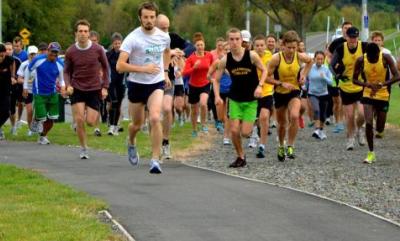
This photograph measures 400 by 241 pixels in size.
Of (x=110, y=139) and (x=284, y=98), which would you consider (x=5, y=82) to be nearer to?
(x=110, y=139)

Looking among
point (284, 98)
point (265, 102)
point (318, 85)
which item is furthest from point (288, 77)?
point (318, 85)

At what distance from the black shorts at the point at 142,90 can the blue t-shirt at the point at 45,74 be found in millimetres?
5822

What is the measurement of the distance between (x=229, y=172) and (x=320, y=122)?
735 cm

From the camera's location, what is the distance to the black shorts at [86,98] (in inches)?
597

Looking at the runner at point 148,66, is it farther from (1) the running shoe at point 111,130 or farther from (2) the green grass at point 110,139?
(1) the running shoe at point 111,130

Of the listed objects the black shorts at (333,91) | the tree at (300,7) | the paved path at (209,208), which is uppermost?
the tree at (300,7)

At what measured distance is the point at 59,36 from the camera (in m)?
82.9

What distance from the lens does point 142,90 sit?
1284 centimetres

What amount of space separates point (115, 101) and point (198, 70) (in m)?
1.92

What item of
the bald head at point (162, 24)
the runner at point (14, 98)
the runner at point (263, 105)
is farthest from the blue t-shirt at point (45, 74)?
the bald head at point (162, 24)

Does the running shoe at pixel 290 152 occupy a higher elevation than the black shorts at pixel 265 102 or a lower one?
lower

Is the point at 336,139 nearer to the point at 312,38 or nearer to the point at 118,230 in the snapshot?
the point at 118,230

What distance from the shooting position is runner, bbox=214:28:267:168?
46.3 ft

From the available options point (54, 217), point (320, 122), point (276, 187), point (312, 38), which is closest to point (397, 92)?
point (320, 122)
